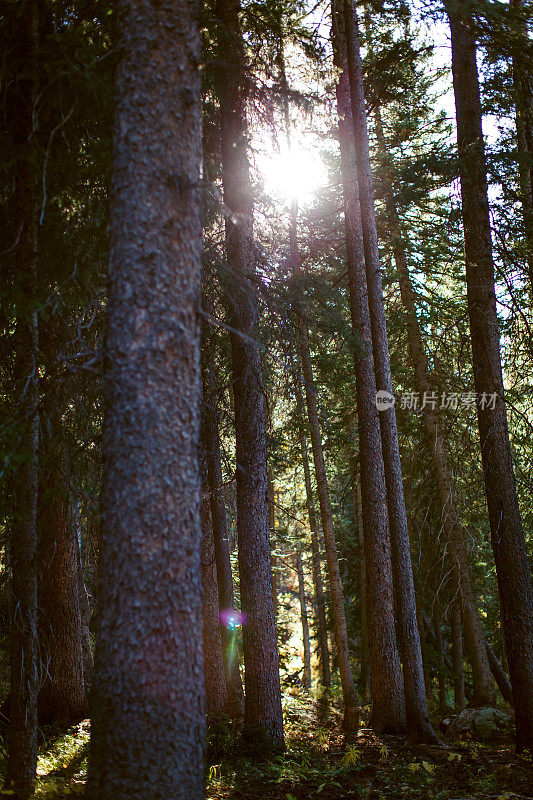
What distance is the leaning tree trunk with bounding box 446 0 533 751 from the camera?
8.11m

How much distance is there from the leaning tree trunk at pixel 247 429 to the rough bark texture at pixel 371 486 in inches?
83.1

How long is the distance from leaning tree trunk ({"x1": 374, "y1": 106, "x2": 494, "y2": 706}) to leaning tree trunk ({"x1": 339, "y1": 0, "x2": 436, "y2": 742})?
8.57ft

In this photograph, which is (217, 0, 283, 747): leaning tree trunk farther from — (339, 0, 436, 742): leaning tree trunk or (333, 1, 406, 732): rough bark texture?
(333, 1, 406, 732): rough bark texture

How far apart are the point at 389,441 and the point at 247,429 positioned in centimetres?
238

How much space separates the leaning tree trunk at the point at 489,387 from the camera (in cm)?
811

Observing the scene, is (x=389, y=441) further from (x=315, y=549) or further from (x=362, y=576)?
(x=362, y=576)

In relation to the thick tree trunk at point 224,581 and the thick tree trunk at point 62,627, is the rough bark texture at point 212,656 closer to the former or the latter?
the thick tree trunk at point 224,581

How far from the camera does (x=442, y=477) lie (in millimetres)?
13148

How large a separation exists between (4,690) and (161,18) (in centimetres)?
1318

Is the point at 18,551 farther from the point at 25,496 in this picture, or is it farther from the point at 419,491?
the point at 419,491

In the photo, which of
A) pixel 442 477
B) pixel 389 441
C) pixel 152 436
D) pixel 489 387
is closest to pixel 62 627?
pixel 389 441

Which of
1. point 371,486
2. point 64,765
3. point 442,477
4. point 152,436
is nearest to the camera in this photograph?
point 152,436

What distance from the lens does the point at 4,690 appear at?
12391 mm

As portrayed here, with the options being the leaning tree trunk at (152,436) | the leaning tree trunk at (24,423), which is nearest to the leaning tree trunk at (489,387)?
the leaning tree trunk at (152,436)
